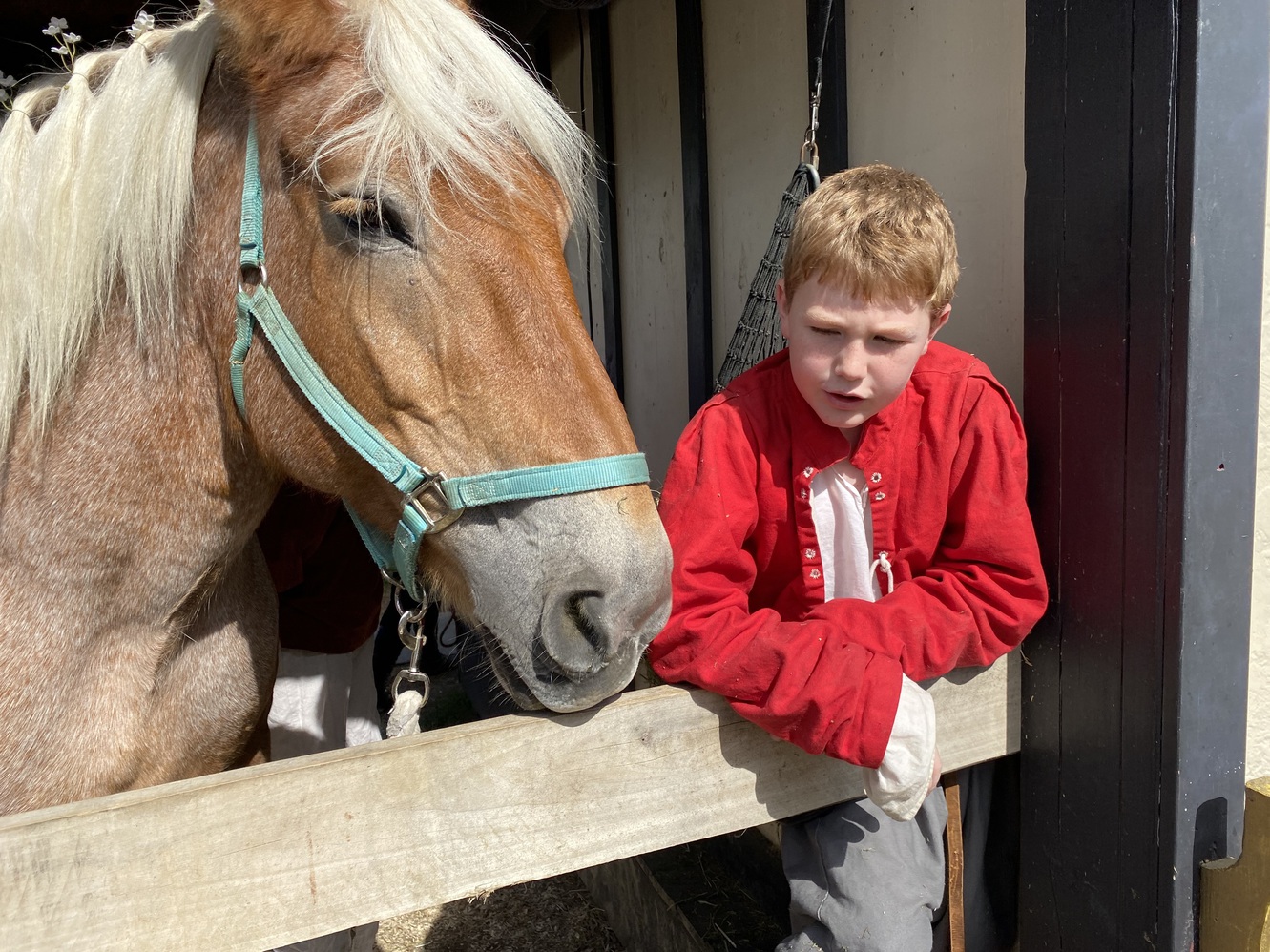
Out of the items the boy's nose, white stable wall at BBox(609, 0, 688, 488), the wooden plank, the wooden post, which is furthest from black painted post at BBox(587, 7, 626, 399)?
the wooden post

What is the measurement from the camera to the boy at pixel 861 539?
3.72 feet

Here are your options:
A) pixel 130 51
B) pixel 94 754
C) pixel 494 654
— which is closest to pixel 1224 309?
pixel 494 654

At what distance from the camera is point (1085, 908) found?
4.41 feet

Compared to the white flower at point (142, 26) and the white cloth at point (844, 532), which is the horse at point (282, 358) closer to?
the white flower at point (142, 26)

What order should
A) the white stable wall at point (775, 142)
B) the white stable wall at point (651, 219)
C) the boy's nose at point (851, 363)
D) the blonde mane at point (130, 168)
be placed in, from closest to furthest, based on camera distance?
the blonde mane at point (130, 168)
the boy's nose at point (851, 363)
the white stable wall at point (775, 142)
the white stable wall at point (651, 219)

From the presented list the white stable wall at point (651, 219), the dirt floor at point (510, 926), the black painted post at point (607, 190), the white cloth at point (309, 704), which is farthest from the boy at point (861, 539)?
the black painted post at point (607, 190)

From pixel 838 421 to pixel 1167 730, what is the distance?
619 mm

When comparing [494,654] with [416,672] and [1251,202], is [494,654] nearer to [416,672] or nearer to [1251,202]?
[416,672]

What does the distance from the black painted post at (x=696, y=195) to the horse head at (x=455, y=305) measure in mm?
1711

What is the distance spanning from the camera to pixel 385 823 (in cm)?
98

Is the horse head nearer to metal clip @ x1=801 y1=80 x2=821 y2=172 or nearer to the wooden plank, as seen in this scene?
the wooden plank

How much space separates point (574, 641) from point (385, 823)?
11.5 inches

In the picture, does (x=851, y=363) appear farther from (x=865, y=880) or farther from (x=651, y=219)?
(x=651, y=219)

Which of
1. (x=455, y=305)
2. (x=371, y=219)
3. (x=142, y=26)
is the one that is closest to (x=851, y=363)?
(x=455, y=305)
